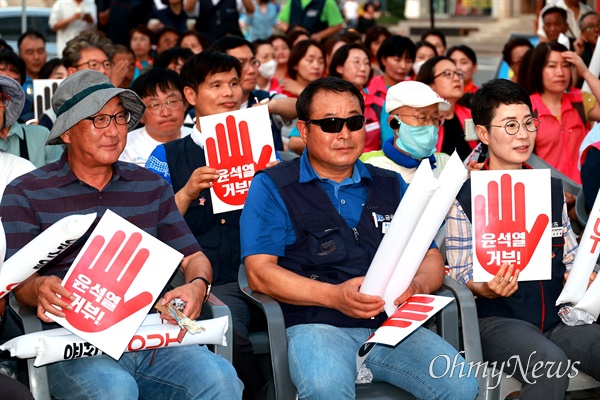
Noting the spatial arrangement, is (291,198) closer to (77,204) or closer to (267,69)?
(77,204)

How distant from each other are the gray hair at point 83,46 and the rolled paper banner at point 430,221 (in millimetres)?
4147

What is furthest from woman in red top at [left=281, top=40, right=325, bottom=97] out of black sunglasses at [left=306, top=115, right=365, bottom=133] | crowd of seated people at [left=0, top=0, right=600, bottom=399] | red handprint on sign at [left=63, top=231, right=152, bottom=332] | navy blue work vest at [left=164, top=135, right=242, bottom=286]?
red handprint on sign at [left=63, top=231, right=152, bottom=332]

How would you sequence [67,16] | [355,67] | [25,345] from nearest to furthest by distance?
[25,345] → [355,67] → [67,16]

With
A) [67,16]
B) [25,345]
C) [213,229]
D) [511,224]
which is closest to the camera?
[25,345]

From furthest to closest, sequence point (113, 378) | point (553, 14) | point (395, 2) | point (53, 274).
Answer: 1. point (395, 2)
2. point (553, 14)
3. point (53, 274)
4. point (113, 378)

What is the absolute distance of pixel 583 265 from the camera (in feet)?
14.0

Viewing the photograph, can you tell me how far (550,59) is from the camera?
6715 mm

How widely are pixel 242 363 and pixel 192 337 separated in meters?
0.58

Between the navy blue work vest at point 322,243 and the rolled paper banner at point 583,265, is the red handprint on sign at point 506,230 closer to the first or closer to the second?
the rolled paper banner at point 583,265

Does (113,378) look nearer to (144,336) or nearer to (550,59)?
(144,336)

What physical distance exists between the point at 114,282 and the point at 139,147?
7.11 feet

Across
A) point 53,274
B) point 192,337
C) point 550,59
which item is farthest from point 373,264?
point 550,59

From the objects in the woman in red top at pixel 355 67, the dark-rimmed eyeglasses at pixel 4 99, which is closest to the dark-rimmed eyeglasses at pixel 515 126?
the dark-rimmed eyeglasses at pixel 4 99

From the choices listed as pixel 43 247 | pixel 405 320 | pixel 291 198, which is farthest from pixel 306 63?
pixel 43 247
